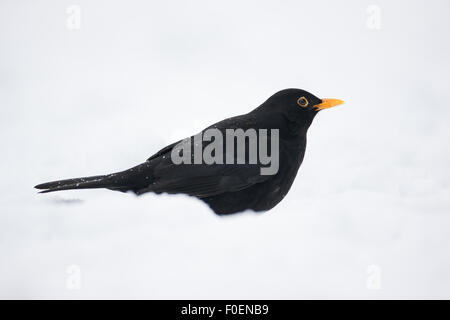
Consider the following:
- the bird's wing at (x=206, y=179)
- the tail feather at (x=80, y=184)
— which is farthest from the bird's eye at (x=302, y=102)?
the tail feather at (x=80, y=184)

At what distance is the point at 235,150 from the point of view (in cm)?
395

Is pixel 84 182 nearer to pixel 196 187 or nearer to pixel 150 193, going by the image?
pixel 150 193

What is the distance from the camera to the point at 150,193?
385 centimetres

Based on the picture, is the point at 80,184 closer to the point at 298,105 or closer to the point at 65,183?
the point at 65,183

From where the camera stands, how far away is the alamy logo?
390 cm

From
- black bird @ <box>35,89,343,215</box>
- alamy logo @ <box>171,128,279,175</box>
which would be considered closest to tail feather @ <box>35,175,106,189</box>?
black bird @ <box>35,89,343,215</box>

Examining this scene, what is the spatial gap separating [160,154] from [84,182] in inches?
28.6

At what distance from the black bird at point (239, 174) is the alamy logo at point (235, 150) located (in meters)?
0.03

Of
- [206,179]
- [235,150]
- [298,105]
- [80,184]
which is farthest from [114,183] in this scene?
[298,105]

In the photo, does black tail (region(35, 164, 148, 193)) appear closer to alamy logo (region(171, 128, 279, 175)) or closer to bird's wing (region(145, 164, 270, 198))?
bird's wing (region(145, 164, 270, 198))

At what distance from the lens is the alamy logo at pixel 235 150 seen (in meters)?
3.90

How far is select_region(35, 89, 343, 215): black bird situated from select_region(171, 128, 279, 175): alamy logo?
3 centimetres

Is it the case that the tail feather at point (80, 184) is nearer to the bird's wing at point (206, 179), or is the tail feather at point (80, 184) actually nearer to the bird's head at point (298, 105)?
the bird's wing at point (206, 179)

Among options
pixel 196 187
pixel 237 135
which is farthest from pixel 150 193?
pixel 237 135
